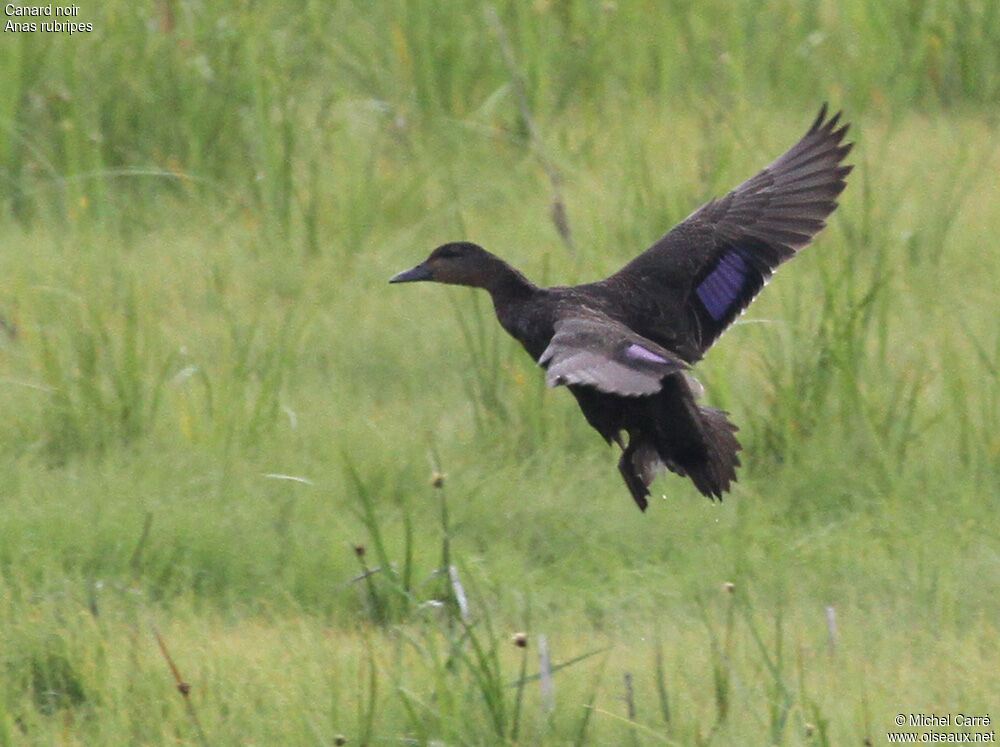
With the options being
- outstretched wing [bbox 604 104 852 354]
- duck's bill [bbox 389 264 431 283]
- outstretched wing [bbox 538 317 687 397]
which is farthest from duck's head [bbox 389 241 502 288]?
outstretched wing [bbox 538 317 687 397]

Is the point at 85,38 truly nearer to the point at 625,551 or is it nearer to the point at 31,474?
the point at 31,474

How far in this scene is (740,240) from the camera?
4746 mm

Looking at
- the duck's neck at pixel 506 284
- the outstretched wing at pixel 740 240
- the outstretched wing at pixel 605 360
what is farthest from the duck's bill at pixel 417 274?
the outstretched wing at pixel 605 360

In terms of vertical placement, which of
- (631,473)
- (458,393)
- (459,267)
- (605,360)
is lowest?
(631,473)

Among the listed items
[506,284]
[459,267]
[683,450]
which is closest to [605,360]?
[683,450]

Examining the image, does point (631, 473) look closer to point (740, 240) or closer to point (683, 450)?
point (683, 450)

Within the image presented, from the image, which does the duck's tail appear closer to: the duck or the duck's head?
the duck

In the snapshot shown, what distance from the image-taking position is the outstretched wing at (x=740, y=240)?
15.1ft

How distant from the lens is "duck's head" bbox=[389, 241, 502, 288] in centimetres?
452

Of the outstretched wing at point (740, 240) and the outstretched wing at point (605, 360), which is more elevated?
the outstretched wing at point (740, 240)

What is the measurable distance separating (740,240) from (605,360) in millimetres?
1336

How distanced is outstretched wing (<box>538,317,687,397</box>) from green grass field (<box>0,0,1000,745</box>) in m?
0.46

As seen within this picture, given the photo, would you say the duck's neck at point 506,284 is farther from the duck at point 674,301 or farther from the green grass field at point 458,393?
the green grass field at point 458,393

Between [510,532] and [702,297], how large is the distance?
840mm
